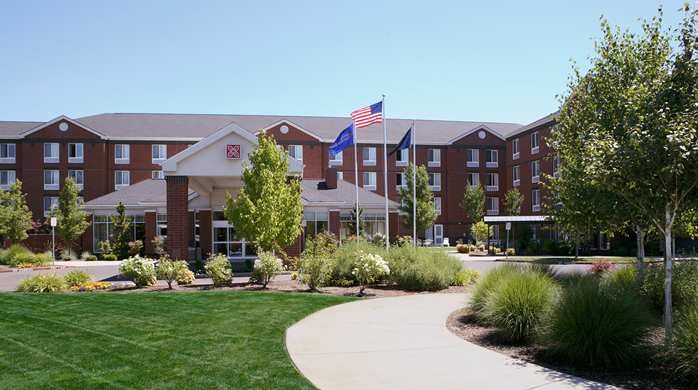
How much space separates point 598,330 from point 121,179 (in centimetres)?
5371

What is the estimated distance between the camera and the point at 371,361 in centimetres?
800

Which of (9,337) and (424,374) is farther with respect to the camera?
(9,337)

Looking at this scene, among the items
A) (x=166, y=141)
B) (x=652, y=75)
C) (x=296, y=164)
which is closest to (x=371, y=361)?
(x=652, y=75)

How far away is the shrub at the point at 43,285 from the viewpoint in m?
16.9

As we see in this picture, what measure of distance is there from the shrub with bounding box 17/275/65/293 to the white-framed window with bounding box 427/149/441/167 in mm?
46324

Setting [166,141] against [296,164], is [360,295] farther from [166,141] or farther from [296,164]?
[166,141]

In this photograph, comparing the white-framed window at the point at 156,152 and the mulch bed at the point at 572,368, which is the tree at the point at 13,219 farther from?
the mulch bed at the point at 572,368

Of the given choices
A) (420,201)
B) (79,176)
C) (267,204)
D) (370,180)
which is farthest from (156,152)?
(267,204)

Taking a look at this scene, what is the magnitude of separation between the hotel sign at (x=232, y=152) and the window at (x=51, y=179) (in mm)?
35561

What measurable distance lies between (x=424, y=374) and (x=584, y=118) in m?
8.93

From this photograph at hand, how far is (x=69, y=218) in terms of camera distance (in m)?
41.7

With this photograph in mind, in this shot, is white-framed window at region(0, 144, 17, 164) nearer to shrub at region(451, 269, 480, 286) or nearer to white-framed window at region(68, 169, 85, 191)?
white-framed window at region(68, 169, 85, 191)

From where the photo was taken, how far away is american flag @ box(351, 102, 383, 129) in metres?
23.7

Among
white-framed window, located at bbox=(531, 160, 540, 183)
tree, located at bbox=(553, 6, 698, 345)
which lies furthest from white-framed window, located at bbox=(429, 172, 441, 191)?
tree, located at bbox=(553, 6, 698, 345)
